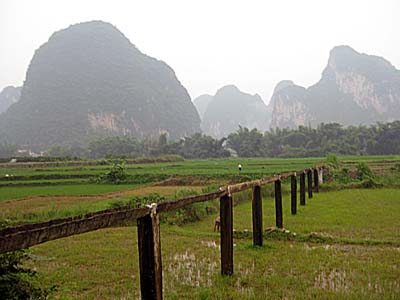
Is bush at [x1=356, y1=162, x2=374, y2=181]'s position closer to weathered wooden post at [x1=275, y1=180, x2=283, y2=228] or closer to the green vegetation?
weathered wooden post at [x1=275, y1=180, x2=283, y2=228]

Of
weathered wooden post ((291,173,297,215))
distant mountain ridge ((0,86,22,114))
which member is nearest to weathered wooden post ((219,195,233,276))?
weathered wooden post ((291,173,297,215))

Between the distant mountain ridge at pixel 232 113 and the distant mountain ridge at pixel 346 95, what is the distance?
103ft

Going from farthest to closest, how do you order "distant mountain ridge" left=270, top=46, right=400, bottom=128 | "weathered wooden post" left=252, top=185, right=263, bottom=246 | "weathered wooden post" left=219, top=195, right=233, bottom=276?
"distant mountain ridge" left=270, top=46, right=400, bottom=128, "weathered wooden post" left=252, top=185, right=263, bottom=246, "weathered wooden post" left=219, top=195, right=233, bottom=276

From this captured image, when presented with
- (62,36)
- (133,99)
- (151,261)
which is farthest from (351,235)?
(62,36)

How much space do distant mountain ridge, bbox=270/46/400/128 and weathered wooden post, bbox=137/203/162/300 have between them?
126 m

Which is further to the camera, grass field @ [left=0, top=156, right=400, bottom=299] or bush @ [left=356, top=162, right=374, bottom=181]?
bush @ [left=356, top=162, right=374, bottom=181]

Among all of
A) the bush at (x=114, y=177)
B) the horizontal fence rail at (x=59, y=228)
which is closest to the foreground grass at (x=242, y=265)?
the horizontal fence rail at (x=59, y=228)

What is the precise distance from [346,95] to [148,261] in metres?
136

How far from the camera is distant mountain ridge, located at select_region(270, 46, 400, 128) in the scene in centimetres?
12194

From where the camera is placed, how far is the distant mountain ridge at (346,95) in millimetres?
121938

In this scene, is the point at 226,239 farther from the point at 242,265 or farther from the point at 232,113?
the point at 232,113

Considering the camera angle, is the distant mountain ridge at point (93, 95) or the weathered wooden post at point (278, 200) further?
the distant mountain ridge at point (93, 95)

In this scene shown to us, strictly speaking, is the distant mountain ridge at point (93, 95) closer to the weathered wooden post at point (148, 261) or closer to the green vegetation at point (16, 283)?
the green vegetation at point (16, 283)

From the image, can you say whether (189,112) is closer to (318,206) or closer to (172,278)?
(318,206)
